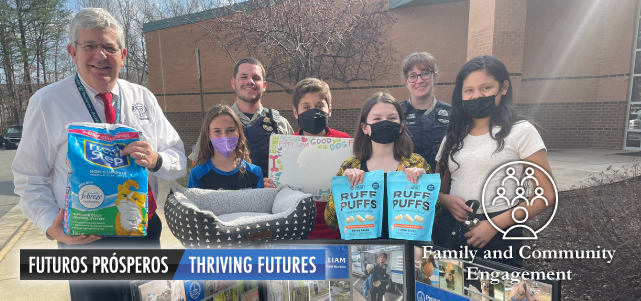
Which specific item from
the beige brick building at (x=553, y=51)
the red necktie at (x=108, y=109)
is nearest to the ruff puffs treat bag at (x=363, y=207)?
the red necktie at (x=108, y=109)

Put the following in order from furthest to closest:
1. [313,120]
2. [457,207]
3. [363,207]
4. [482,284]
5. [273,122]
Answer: [273,122], [313,120], [457,207], [363,207], [482,284]

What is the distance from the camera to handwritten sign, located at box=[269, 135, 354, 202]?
230cm

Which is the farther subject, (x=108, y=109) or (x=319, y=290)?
(x=108, y=109)

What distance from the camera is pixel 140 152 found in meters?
1.72

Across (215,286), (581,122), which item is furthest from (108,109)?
(581,122)

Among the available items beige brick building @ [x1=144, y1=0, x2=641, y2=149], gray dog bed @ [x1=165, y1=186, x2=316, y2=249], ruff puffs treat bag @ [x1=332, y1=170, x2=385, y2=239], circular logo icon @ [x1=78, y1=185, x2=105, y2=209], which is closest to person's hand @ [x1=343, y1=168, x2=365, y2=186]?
ruff puffs treat bag @ [x1=332, y1=170, x2=385, y2=239]

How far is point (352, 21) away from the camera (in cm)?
797

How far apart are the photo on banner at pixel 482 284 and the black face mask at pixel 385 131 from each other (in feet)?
2.45

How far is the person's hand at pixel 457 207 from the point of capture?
1835 mm

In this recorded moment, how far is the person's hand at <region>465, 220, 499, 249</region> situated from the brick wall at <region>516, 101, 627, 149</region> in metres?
11.6

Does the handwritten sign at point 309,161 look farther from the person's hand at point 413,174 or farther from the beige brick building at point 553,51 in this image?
the beige brick building at point 553,51

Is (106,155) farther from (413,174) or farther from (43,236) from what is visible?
(43,236)

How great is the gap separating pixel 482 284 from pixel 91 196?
1751 mm

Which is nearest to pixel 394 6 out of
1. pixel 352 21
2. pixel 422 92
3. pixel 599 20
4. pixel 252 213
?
pixel 352 21
